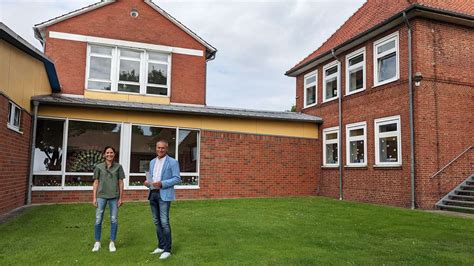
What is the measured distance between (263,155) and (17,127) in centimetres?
848

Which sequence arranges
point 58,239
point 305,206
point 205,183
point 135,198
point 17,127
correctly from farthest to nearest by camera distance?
point 205,183
point 135,198
point 305,206
point 17,127
point 58,239

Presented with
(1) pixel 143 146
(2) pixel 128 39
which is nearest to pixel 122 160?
(1) pixel 143 146

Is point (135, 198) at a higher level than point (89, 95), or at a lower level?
lower

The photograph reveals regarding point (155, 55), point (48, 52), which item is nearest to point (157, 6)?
point (155, 55)

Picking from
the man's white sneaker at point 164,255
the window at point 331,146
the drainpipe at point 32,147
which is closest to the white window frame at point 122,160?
the drainpipe at point 32,147

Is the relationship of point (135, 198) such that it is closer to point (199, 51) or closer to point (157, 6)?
point (199, 51)

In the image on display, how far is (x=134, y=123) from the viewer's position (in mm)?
13750

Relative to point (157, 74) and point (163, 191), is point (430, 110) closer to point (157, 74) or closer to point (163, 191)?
point (163, 191)

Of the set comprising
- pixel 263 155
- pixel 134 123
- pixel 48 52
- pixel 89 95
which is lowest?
pixel 263 155

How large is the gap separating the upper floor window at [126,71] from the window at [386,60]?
29.5 feet

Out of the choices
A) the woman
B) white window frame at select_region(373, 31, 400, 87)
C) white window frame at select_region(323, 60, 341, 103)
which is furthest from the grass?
white window frame at select_region(323, 60, 341, 103)

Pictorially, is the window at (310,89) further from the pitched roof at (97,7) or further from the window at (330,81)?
the pitched roof at (97,7)

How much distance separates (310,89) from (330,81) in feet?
5.89

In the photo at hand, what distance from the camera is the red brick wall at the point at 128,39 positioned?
16469 mm
